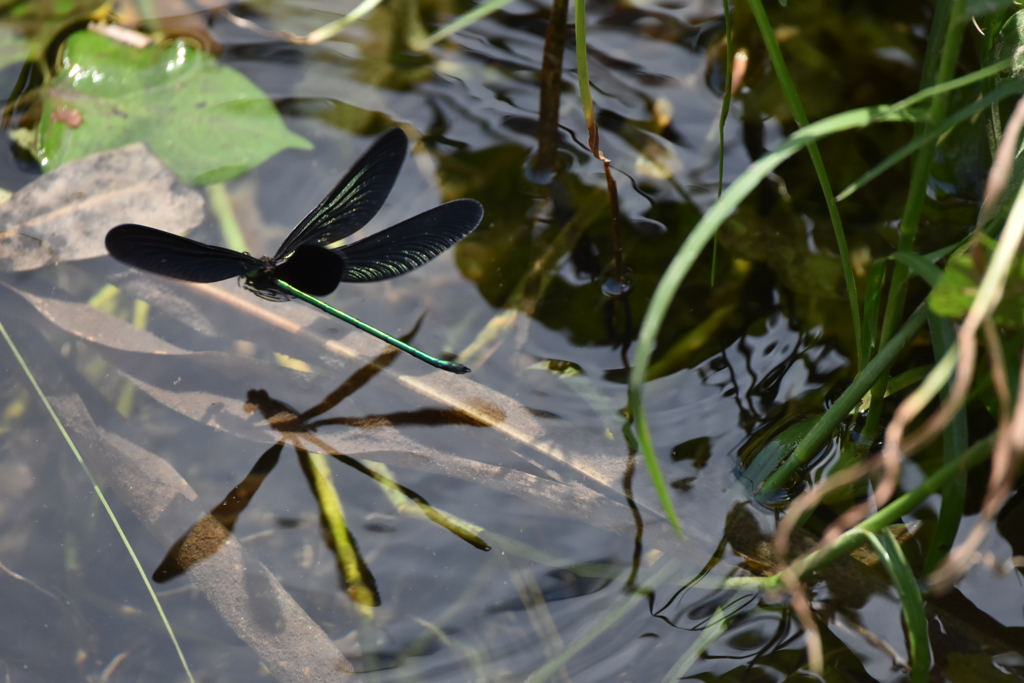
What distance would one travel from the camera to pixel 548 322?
2391 millimetres

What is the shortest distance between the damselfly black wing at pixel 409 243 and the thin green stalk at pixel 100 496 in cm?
93

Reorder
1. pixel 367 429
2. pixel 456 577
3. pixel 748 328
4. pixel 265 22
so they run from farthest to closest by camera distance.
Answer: pixel 265 22
pixel 748 328
pixel 367 429
pixel 456 577

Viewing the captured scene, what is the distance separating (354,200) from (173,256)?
1.90ft

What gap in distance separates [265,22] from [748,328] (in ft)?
7.70

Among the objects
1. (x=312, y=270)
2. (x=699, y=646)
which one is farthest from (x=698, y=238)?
(x=312, y=270)

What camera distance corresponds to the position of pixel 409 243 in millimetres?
2318

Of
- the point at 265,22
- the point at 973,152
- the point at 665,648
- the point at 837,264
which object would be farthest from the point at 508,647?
the point at 265,22

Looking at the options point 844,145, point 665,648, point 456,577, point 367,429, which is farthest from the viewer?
point 844,145

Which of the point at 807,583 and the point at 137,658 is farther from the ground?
the point at 807,583

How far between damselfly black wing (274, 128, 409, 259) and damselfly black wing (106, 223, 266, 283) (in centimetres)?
15

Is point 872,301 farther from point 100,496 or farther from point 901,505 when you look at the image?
point 100,496

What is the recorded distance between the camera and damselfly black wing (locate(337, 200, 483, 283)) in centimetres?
221

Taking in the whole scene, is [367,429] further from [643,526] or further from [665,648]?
[665,648]

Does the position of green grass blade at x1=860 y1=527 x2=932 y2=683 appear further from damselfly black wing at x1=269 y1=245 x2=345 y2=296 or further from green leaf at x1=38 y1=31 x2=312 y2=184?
green leaf at x1=38 y1=31 x2=312 y2=184
